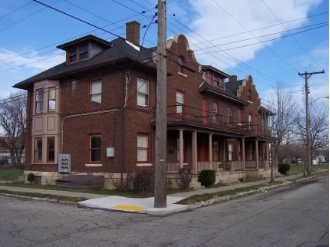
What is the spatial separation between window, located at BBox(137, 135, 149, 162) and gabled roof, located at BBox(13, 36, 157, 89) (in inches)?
167

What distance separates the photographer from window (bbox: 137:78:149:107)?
21094mm

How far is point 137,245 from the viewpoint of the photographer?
7.63 meters

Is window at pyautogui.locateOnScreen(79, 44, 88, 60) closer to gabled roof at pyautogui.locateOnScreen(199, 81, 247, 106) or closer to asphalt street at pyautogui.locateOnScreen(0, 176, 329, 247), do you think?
gabled roof at pyautogui.locateOnScreen(199, 81, 247, 106)

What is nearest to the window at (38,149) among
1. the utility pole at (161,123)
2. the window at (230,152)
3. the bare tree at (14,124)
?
the utility pole at (161,123)

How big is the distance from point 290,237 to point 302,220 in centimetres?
247

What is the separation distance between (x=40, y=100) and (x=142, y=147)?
8335mm

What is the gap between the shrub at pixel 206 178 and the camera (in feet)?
71.7

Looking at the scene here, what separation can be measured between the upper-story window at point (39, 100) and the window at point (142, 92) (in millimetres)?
7327

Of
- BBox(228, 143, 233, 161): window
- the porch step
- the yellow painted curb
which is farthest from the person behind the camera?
BBox(228, 143, 233, 161): window

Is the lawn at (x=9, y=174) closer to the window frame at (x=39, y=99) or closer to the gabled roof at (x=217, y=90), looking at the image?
the window frame at (x=39, y=99)

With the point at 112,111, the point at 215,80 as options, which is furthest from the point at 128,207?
the point at 215,80

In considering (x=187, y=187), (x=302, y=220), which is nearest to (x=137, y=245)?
(x=302, y=220)

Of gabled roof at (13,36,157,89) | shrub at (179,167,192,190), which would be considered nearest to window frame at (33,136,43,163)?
gabled roof at (13,36,157,89)

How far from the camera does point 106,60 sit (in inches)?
799
